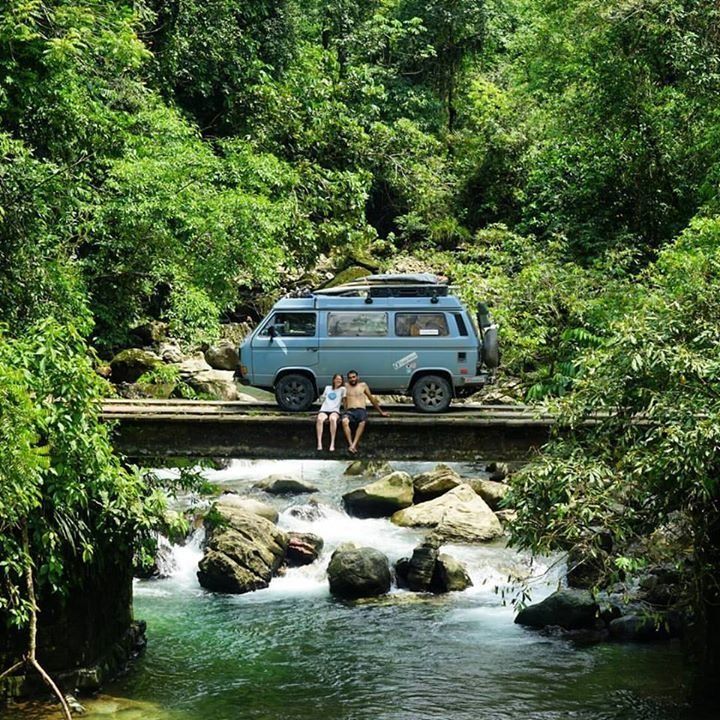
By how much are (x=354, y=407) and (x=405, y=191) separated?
19851 mm

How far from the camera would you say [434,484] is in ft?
84.7

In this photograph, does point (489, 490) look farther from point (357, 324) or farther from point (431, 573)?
point (357, 324)

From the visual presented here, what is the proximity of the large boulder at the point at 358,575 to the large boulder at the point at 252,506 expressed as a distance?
10.0ft

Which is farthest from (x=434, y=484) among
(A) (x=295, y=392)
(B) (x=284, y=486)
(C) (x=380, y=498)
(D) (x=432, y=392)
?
(A) (x=295, y=392)

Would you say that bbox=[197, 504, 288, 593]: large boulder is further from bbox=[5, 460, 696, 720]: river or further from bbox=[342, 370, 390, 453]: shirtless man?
bbox=[342, 370, 390, 453]: shirtless man

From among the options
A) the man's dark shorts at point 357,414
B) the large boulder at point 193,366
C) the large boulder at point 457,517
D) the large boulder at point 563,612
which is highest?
the large boulder at point 193,366

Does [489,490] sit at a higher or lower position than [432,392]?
lower

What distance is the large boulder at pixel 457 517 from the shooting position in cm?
2334

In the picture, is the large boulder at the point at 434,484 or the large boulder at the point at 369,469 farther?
the large boulder at the point at 369,469

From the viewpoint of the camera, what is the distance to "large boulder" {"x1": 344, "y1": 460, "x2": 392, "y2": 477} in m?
27.8

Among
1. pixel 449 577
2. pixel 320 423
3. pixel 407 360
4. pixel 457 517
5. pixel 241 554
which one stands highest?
pixel 407 360

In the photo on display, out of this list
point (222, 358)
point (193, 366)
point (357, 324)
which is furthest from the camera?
point (222, 358)

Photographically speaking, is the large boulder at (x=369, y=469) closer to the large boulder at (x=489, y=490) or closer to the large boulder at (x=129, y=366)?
the large boulder at (x=489, y=490)

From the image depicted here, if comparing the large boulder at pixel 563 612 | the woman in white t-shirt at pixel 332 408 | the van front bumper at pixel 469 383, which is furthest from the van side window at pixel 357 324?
the large boulder at pixel 563 612
